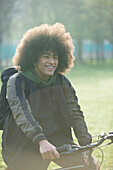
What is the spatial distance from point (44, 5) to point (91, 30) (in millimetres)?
5876

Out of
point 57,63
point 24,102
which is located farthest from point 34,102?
point 57,63

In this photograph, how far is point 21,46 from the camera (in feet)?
12.5

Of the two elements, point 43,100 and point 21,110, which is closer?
point 21,110

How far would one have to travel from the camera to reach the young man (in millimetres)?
3527

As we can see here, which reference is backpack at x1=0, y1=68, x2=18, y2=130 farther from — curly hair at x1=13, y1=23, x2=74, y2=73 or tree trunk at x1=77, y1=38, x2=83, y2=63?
tree trunk at x1=77, y1=38, x2=83, y2=63

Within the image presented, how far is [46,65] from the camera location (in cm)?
365

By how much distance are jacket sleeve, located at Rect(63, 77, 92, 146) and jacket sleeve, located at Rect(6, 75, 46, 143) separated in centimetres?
54

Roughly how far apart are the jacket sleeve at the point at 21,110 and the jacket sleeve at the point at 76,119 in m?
0.54

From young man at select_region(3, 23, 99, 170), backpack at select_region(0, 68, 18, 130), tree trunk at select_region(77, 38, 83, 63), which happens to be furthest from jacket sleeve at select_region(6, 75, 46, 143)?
tree trunk at select_region(77, 38, 83, 63)

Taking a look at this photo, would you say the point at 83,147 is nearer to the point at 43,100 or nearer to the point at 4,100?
the point at 43,100

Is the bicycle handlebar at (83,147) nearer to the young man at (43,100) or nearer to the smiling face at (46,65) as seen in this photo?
the young man at (43,100)

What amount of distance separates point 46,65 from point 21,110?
590mm

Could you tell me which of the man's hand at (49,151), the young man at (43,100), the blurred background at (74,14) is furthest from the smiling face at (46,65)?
the blurred background at (74,14)

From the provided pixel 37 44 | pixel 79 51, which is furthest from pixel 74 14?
pixel 37 44
